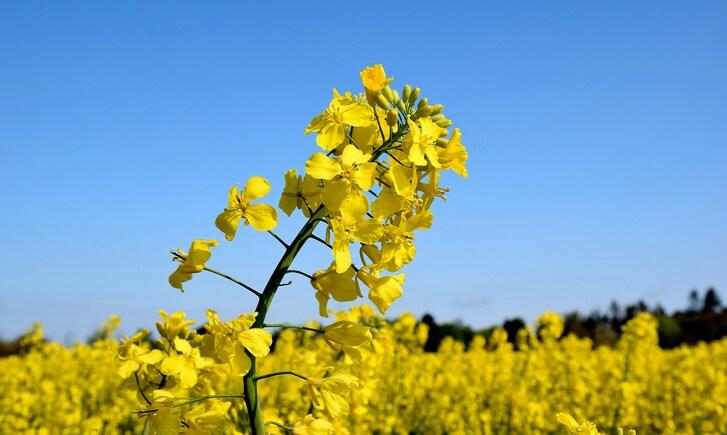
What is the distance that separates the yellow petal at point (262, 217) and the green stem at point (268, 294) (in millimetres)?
74

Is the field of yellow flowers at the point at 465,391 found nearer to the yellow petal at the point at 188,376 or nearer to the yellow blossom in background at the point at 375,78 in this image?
the yellow petal at the point at 188,376

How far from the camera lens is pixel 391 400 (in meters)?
7.27

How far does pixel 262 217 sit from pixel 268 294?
7.5 inches

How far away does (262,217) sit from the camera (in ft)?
5.86

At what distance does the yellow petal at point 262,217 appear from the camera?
1.78 metres

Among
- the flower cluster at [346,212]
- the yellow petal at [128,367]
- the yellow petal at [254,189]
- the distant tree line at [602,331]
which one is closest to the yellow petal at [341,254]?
the flower cluster at [346,212]

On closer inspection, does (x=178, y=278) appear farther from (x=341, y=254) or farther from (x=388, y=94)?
(x=388, y=94)

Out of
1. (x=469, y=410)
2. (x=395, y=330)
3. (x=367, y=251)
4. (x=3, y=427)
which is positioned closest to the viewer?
(x=367, y=251)

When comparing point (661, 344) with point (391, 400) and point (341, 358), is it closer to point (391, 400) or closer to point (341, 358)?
point (391, 400)

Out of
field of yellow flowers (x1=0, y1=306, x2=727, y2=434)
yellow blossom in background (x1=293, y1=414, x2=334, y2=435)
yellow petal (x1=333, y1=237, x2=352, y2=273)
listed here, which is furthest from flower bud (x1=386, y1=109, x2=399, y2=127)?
field of yellow flowers (x1=0, y1=306, x2=727, y2=434)

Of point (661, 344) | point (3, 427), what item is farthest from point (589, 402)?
point (661, 344)

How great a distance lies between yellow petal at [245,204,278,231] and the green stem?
0.07 m

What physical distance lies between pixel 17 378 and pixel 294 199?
740cm

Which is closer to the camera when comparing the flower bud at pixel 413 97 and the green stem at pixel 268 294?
the green stem at pixel 268 294
